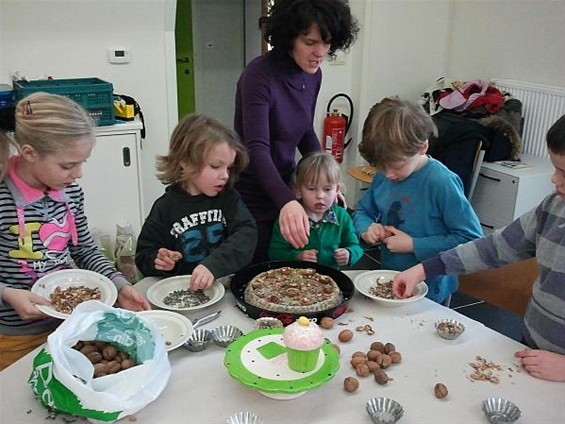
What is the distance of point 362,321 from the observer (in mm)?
1378

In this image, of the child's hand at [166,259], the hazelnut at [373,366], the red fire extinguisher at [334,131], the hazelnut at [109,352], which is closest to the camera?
the hazelnut at [109,352]

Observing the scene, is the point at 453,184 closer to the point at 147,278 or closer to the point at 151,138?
the point at 147,278

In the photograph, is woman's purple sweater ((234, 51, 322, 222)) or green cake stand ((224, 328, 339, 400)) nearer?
green cake stand ((224, 328, 339, 400))

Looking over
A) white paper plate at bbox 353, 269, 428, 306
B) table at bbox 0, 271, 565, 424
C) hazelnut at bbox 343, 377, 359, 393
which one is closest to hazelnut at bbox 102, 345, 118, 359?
table at bbox 0, 271, 565, 424

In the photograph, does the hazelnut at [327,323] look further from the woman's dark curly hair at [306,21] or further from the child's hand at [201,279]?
the woman's dark curly hair at [306,21]

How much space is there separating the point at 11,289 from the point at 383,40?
346 centimetres

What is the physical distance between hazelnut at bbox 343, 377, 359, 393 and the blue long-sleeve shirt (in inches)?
24.4

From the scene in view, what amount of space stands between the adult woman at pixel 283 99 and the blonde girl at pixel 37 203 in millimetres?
467

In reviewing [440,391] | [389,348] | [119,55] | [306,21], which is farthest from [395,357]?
[119,55]

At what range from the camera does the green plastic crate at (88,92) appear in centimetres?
286

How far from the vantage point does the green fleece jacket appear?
5.96ft

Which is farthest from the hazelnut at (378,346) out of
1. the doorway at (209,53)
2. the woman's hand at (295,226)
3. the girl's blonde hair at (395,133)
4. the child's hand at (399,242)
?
the doorway at (209,53)

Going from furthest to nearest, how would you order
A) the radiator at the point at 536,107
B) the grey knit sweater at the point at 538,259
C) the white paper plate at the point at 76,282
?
the radiator at the point at 536,107 → the white paper plate at the point at 76,282 → the grey knit sweater at the point at 538,259

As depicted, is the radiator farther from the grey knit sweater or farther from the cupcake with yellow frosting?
the cupcake with yellow frosting
